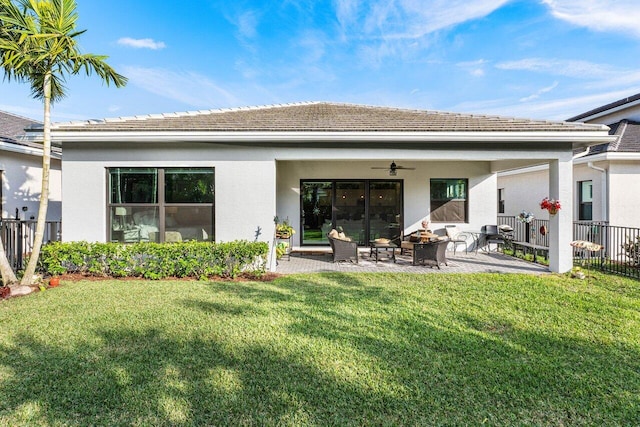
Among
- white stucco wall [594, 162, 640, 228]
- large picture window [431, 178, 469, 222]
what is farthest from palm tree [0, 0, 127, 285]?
white stucco wall [594, 162, 640, 228]

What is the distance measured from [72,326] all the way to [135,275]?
3.21m

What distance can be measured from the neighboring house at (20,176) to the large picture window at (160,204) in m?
3.55

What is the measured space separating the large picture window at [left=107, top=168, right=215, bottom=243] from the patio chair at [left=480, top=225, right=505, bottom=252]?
982 centimetres

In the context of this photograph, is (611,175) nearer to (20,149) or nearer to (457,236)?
(457,236)

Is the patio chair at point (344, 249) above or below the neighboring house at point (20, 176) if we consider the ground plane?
below

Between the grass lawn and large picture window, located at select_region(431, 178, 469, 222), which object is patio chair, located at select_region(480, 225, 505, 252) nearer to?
large picture window, located at select_region(431, 178, 469, 222)

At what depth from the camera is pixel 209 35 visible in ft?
45.8

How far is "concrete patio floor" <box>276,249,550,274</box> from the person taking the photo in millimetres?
8570

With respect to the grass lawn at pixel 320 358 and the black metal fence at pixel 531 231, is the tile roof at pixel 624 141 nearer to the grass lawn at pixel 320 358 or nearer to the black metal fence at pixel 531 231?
the black metal fence at pixel 531 231

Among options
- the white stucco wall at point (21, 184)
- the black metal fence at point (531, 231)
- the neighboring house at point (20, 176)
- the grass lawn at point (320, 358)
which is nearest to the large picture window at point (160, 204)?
the grass lawn at point (320, 358)

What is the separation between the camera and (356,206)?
1225 cm

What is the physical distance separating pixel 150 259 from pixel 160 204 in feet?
5.16

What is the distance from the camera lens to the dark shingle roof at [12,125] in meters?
10.7

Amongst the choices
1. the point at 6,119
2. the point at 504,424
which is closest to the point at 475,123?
the point at 504,424
